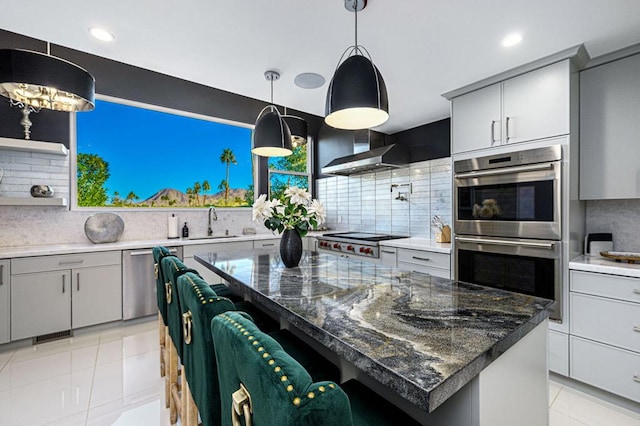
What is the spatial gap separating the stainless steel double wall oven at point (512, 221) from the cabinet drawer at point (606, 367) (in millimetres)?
249

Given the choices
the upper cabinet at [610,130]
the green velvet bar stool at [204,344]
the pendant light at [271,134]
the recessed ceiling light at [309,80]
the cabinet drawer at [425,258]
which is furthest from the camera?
the cabinet drawer at [425,258]

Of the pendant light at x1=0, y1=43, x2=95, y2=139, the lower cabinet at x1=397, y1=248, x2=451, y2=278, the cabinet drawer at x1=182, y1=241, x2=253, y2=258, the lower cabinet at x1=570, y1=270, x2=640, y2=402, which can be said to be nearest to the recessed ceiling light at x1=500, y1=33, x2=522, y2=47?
the lower cabinet at x1=570, y1=270, x2=640, y2=402

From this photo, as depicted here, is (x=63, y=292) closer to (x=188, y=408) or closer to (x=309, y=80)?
(x=188, y=408)

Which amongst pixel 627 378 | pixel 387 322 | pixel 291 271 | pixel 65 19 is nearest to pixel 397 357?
pixel 387 322

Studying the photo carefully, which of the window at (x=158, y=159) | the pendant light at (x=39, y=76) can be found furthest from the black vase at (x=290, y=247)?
the window at (x=158, y=159)

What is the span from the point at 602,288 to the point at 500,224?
0.77 meters

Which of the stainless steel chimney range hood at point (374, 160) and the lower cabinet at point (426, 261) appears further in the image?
the stainless steel chimney range hood at point (374, 160)

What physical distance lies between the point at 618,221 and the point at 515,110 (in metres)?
1.23

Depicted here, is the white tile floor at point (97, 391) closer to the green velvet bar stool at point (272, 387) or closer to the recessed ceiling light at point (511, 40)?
the green velvet bar stool at point (272, 387)

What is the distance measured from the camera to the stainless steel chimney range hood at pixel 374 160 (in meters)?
3.72

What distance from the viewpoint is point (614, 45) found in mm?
2125

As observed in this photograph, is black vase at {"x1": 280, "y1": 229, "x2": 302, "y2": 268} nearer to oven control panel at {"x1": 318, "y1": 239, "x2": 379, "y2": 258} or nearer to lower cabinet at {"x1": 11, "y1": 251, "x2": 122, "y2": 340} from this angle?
oven control panel at {"x1": 318, "y1": 239, "x2": 379, "y2": 258}

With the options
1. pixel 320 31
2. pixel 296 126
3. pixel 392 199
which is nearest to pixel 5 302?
pixel 296 126

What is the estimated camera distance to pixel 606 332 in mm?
1946
